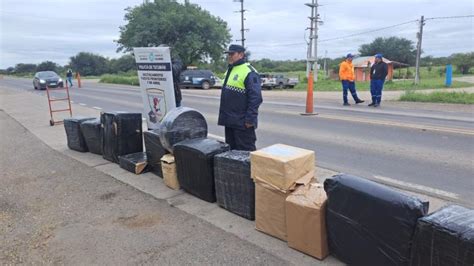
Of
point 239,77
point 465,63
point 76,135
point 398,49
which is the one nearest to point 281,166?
point 239,77

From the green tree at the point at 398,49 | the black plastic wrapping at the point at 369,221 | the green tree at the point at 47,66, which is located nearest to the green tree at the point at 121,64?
the green tree at the point at 47,66

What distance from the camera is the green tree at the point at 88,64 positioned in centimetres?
11622

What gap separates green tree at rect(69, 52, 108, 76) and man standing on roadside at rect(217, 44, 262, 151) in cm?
11768

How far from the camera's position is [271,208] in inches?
Answer: 146

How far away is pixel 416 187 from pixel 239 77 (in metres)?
2.72

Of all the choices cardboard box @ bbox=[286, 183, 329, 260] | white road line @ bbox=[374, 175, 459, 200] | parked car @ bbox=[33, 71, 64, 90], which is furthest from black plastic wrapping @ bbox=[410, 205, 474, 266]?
parked car @ bbox=[33, 71, 64, 90]

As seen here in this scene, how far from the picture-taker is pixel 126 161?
6.12 metres

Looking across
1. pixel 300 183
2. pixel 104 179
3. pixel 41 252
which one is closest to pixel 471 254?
pixel 300 183

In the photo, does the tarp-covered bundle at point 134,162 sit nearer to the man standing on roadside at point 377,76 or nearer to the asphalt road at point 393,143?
the asphalt road at point 393,143

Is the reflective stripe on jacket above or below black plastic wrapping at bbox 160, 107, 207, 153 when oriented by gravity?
above

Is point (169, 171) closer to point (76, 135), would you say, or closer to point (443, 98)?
point (76, 135)

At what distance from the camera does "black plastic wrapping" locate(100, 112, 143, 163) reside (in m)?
6.26

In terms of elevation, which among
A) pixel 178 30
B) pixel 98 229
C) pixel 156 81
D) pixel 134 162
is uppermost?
pixel 178 30

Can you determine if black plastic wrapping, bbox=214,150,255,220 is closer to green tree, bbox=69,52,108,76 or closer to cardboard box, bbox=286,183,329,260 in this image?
cardboard box, bbox=286,183,329,260
